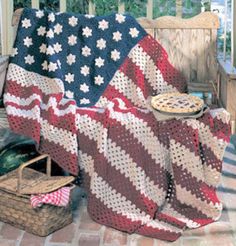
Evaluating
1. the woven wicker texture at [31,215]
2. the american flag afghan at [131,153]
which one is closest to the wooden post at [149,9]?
the american flag afghan at [131,153]

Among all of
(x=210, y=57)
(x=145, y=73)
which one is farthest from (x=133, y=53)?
(x=210, y=57)

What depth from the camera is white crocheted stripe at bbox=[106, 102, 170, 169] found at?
10.2ft

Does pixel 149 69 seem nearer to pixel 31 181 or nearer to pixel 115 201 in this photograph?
pixel 115 201

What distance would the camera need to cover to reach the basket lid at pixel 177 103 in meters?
3.10

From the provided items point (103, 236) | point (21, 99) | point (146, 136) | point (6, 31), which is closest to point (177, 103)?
point (146, 136)

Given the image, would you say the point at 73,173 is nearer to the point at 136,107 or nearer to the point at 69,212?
the point at 69,212

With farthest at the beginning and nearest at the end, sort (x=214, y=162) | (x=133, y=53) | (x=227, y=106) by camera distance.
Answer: (x=133, y=53) → (x=227, y=106) → (x=214, y=162)

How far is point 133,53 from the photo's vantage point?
356 centimetres

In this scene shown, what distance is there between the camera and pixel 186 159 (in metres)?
3.09

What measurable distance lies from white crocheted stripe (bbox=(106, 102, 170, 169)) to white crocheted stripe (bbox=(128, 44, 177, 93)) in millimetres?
476

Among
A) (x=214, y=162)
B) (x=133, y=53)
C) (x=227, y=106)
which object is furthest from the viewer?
(x=133, y=53)

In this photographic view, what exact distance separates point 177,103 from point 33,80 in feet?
2.78

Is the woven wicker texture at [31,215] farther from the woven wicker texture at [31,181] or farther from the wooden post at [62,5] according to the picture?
the wooden post at [62,5]

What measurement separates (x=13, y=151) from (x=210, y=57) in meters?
1.26
